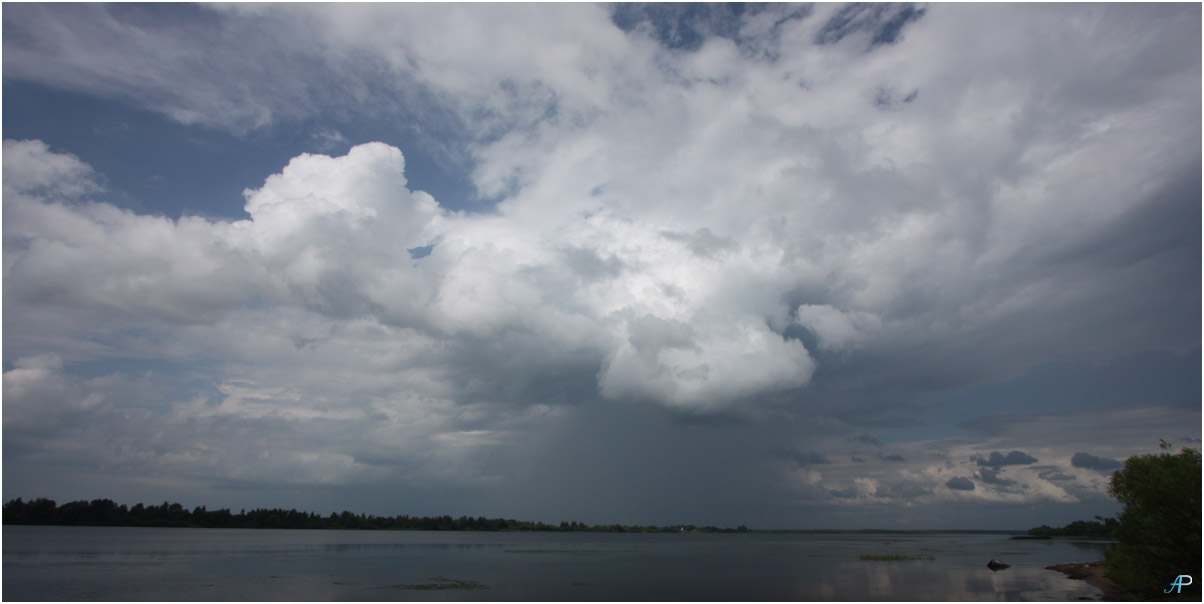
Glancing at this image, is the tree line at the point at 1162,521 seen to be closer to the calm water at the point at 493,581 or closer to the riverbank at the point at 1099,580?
the riverbank at the point at 1099,580

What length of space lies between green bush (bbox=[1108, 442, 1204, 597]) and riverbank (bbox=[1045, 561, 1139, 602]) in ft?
17.3

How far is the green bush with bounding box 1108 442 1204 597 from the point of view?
3519 centimetres

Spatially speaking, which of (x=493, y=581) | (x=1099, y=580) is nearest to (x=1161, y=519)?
(x=1099, y=580)

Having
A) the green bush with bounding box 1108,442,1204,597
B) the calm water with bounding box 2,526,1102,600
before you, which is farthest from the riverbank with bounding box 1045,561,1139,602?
the green bush with bounding box 1108,442,1204,597

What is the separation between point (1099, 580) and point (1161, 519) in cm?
3150

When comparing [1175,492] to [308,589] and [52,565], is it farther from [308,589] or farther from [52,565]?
[52,565]

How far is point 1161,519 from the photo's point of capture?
3622 cm

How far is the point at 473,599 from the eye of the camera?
45.7m

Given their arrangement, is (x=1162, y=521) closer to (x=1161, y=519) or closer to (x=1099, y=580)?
(x=1161, y=519)

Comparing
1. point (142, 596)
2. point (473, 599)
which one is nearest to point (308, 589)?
point (142, 596)

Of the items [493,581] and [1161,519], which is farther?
[493,581]

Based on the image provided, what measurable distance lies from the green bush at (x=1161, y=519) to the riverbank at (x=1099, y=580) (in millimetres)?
5280

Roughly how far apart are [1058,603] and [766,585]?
2199 cm

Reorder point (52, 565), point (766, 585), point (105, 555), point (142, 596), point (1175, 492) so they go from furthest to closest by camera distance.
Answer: point (105, 555) → point (52, 565) → point (766, 585) → point (142, 596) → point (1175, 492)
